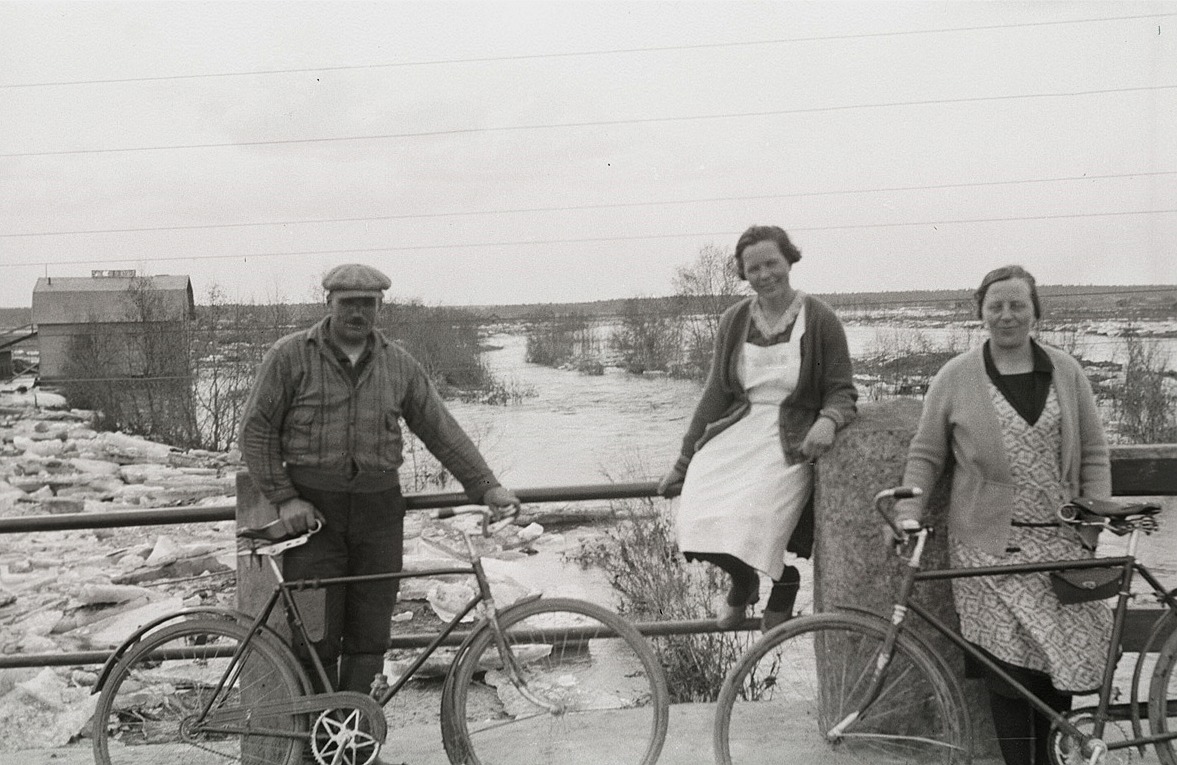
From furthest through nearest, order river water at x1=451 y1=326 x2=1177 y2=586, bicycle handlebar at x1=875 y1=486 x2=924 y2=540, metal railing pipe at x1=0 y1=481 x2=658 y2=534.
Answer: river water at x1=451 y1=326 x2=1177 y2=586, metal railing pipe at x1=0 y1=481 x2=658 y2=534, bicycle handlebar at x1=875 y1=486 x2=924 y2=540

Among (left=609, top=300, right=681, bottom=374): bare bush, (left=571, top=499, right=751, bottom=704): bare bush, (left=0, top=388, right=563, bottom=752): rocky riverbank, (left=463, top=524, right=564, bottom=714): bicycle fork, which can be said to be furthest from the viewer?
(left=609, top=300, right=681, bottom=374): bare bush

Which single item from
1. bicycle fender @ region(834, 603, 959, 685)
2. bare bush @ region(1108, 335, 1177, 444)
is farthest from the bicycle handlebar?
bare bush @ region(1108, 335, 1177, 444)

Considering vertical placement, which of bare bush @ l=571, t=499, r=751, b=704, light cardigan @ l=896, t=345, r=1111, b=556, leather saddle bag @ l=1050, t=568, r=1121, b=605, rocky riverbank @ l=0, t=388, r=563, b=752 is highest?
light cardigan @ l=896, t=345, r=1111, b=556

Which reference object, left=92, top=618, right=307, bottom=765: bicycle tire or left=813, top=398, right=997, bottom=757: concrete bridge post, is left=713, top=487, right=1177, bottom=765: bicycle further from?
left=92, top=618, right=307, bottom=765: bicycle tire

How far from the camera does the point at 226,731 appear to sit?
3.84m

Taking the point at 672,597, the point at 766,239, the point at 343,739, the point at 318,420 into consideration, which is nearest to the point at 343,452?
the point at 318,420

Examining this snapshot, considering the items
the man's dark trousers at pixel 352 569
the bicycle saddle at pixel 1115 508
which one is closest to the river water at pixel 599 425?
the bicycle saddle at pixel 1115 508

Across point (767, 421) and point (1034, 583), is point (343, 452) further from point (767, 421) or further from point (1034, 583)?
point (1034, 583)

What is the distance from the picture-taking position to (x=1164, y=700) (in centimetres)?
348

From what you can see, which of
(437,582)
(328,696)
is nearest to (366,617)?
(328,696)

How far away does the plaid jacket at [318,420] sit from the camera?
3.91 m

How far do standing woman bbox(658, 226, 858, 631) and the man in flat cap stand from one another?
0.73 meters

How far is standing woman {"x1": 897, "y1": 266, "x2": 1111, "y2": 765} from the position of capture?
352cm

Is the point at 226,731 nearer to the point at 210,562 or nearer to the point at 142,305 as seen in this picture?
the point at 210,562
